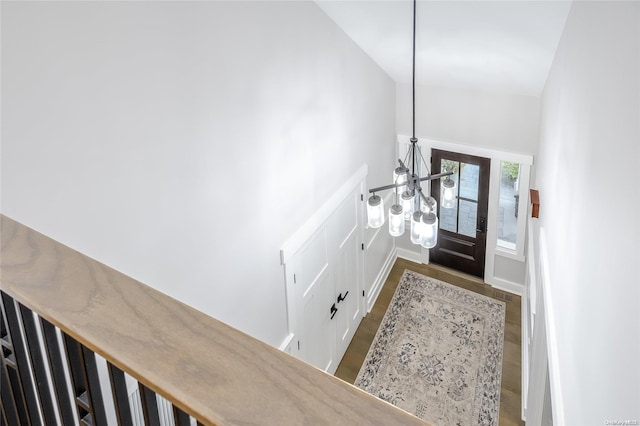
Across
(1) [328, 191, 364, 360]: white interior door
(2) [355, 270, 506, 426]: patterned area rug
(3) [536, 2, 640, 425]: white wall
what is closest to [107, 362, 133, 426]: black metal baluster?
(3) [536, 2, 640, 425]: white wall

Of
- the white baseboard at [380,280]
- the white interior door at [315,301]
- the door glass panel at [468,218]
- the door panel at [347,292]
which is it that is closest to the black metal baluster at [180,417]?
the white interior door at [315,301]

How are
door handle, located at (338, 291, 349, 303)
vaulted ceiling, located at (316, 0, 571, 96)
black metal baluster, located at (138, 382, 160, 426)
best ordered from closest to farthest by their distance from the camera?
black metal baluster, located at (138, 382, 160, 426) → vaulted ceiling, located at (316, 0, 571, 96) → door handle, located at (338, 291, 349, 303)

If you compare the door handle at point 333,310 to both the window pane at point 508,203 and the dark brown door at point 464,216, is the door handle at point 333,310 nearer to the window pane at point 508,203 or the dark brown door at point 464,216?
the dark brown door at point 464,216

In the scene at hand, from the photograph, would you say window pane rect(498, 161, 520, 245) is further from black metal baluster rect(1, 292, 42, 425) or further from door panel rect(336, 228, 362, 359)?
black metal baluster rect(1, 292, 42, 425)

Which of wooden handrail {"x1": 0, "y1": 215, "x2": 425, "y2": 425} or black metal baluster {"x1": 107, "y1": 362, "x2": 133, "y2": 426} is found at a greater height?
wooden handrail {"x1": 0, "y1": 215, "x2": 425, "y2": 425}

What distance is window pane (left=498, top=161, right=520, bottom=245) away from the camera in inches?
223

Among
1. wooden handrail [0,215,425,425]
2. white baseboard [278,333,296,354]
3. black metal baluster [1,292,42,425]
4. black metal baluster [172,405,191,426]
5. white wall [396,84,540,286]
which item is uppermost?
wooden handrail [0,215,425,425]

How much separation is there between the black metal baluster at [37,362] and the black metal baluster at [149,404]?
334 mm

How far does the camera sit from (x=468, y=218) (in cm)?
617

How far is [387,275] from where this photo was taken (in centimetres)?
639

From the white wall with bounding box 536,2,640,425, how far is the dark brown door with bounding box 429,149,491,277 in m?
3.16

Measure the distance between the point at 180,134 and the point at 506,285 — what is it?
436 cm

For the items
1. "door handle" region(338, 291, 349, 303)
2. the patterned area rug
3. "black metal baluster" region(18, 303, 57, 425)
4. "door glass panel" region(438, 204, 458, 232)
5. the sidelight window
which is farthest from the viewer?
"door glass panel" region(438, 204, 458, 232)

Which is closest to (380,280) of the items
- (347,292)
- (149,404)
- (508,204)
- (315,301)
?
(347,292)
